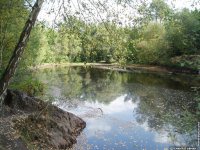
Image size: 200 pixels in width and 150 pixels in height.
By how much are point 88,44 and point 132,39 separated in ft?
4.93

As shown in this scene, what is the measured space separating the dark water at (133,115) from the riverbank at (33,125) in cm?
92

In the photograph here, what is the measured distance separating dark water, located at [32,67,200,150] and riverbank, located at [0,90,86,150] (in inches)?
36.4

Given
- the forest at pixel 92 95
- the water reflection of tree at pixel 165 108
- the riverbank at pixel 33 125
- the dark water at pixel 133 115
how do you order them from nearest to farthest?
the forest at pixel 92 95, the riverbank at pixel 33 125, the dark water at pixel 133 115, the water reflection of tree at pixel 165 108

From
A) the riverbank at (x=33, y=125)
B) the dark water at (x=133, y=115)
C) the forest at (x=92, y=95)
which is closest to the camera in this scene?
the forest at (x=92, y=95)

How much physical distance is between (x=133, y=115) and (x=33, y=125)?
10.6 metres

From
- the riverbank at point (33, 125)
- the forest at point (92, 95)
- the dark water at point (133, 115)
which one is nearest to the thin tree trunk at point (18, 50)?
the forest at point (92, 95)

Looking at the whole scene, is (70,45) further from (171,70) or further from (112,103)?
(171,70)

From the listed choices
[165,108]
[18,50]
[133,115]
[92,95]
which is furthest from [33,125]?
[92,95]

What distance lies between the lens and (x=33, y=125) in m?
15.4

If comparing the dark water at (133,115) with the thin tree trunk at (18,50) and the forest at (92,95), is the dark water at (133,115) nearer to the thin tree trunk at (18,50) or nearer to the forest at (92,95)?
the forest at (92,95)

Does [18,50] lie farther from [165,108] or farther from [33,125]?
[165,108]

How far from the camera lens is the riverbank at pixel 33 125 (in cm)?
1334

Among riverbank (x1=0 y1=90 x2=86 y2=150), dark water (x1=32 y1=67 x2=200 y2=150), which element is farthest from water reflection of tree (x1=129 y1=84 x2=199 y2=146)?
riverbank (x1=0 y1=90 x2=86 y2=150)

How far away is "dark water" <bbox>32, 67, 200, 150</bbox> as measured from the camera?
1652 cm
